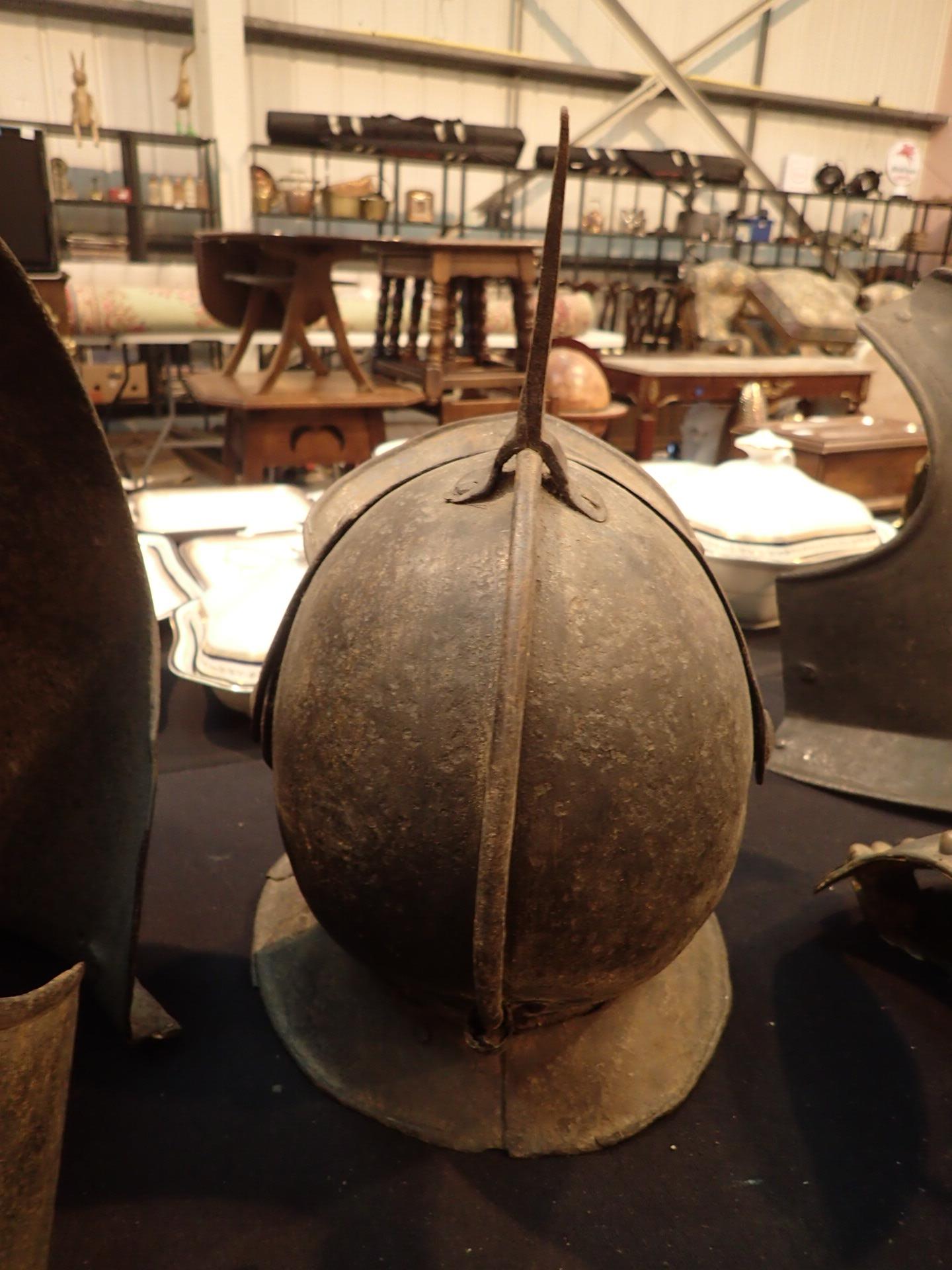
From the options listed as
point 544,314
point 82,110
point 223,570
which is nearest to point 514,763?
point 544,314

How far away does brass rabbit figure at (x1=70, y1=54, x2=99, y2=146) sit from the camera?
202 inches

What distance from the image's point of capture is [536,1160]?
106cm

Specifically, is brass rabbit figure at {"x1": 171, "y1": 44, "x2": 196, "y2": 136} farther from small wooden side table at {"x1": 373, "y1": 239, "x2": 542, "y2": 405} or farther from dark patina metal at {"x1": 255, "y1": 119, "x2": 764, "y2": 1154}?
dark patina metal at {"x1": 255, "y1": 119, "x2": 764, "y2": 1154}

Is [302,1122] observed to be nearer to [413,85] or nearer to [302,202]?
[302,202]

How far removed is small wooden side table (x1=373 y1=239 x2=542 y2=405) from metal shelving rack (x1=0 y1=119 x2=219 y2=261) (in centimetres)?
234

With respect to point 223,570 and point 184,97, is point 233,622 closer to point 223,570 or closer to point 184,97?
point 223,570

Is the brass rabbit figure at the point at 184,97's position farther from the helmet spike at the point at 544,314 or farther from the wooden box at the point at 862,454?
the helmet spike at the point at 544,314

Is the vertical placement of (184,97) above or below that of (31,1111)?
above

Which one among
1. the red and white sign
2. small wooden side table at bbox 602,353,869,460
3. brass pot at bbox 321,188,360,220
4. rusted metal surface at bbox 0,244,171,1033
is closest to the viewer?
rusted metal surface at bbox 0,244,171,1033

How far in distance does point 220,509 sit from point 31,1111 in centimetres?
239

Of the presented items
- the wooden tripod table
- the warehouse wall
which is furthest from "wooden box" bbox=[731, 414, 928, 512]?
the warehouse wall

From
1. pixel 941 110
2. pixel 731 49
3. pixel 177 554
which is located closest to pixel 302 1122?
pixel 177 554

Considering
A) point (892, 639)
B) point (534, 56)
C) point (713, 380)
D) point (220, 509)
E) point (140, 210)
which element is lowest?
point (220, 509)

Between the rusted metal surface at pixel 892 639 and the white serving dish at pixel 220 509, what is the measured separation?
146 centimetres
